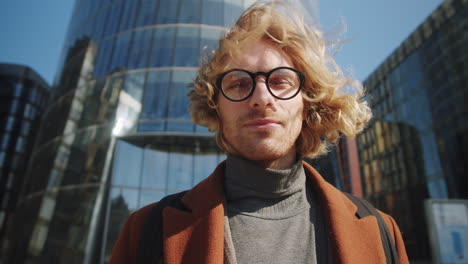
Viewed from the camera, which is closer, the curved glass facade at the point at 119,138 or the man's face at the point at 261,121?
the man's face at the point at 261,121

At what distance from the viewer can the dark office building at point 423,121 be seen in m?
19.5

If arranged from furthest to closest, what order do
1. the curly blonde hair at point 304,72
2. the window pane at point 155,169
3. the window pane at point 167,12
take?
the window pane at point 167,12 → the window pane at point 155,169 → the curly blonde hair at point 304,72

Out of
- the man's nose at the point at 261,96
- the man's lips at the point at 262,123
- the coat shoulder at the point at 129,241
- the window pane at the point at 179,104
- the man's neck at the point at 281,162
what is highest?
the window pane at the point at 179,104

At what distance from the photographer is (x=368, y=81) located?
31.2 meters

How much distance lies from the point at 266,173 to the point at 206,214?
0.32 metres

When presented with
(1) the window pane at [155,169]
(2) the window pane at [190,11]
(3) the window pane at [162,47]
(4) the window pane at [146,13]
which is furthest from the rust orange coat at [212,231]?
(4) the window pane at [146,13]

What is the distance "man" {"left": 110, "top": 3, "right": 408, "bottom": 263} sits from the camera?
4.15ft

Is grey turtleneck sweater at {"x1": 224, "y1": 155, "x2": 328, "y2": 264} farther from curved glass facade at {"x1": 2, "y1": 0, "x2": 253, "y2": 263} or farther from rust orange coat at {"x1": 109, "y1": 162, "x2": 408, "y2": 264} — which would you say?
curved glass facade at {"x1": 2, "y1": 0, "x2": 253, "y2": 263}

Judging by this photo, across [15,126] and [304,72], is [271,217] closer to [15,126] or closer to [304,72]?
[304,72]

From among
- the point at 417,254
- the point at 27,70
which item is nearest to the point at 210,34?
the point at 417,254

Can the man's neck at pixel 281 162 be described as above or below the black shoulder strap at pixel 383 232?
above

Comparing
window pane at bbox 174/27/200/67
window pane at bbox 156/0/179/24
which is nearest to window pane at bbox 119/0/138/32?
window pane at bbox 156/0/179/24

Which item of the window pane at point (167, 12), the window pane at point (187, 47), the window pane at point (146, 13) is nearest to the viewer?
the window pane at point (187, 47)

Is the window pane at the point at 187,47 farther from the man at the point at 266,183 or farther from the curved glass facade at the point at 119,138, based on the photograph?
the man at the point at 266,183
